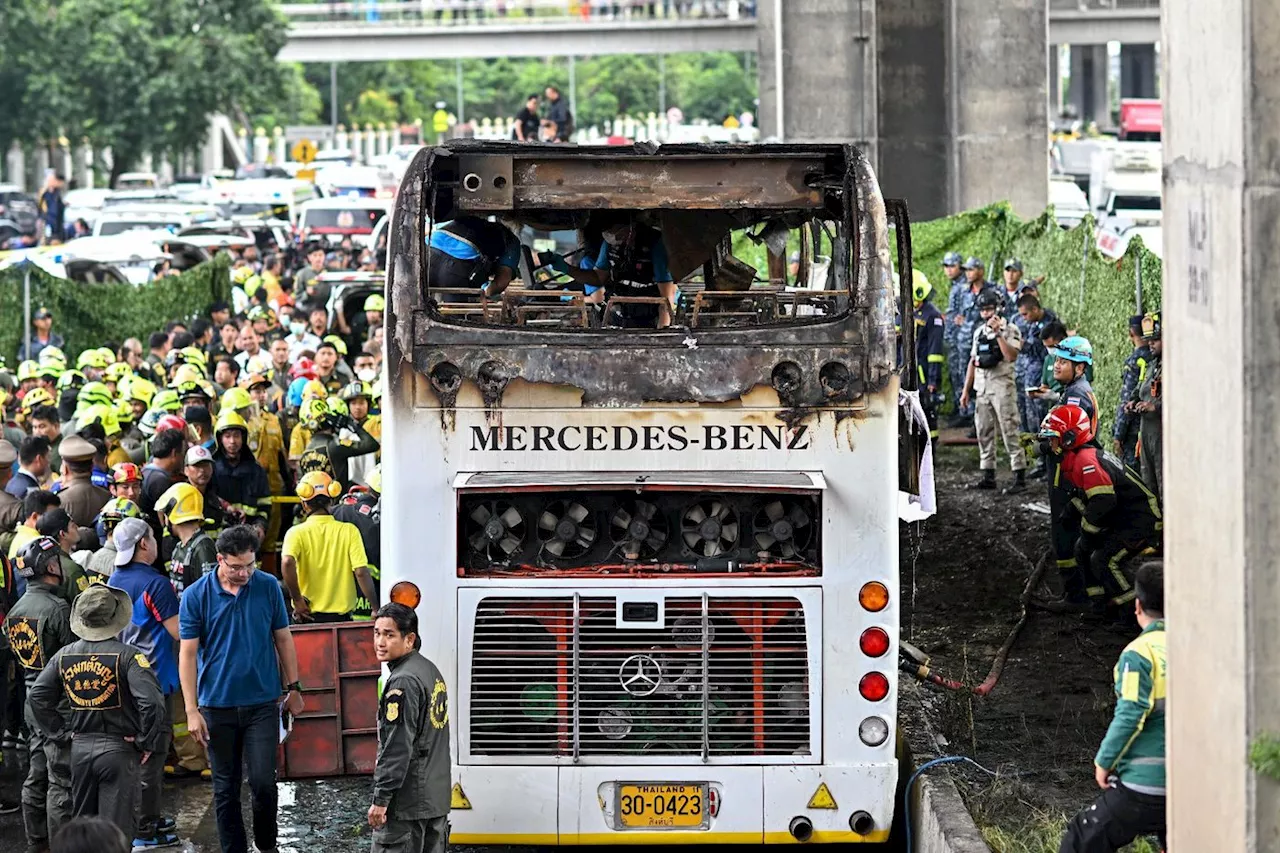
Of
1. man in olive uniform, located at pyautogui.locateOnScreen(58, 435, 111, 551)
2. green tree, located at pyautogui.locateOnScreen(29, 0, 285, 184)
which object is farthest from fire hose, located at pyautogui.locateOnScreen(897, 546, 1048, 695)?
green tree, located at pyautogui.locateOnScreen(29, 0, 285, 184)

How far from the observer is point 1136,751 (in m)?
7.36

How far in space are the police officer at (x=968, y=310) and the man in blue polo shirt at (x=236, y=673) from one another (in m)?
12.2

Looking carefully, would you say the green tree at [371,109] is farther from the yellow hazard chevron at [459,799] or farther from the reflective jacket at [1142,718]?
the reflective jacket at [1142,718]

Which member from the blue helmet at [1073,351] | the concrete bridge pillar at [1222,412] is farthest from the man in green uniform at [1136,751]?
the blue helmet at [1073,351]

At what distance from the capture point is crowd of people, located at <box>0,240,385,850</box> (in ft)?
29.3

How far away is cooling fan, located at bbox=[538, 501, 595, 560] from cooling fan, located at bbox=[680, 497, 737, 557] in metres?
0.42

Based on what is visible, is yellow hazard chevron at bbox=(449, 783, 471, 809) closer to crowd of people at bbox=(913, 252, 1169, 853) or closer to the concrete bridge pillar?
crowd of people at bbox=(913, 252, 1169, 853)

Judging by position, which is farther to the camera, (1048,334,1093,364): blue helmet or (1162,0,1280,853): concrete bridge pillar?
(1048,334,1093,364): blue helmet

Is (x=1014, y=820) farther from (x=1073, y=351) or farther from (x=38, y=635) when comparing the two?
(x=1073, y=351)

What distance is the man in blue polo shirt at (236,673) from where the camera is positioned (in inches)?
365

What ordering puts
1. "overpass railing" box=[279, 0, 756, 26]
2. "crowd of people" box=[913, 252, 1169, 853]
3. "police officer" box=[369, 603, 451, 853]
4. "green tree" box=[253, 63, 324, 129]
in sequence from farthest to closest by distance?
"green tree" box=[253, 63, 324, 129], "overpass railing" box=[279, 0, 756, 26], "police officer" box=[369, 603, 451, 853], "crowd of people" box=[913, 252, 1169, 853]

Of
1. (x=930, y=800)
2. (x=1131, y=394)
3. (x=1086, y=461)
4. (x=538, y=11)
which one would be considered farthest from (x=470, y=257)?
(x=538, y=11)

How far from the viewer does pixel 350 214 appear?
42.3m

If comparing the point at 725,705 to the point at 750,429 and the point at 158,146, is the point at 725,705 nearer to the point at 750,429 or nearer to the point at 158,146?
the point at 750,429
